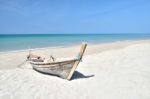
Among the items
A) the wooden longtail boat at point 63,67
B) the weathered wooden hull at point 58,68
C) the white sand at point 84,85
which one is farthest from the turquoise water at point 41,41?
the white sand at point 84,85

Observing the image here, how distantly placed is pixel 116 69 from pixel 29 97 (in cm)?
475

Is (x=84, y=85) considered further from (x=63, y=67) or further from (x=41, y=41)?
(x=41, y=41)

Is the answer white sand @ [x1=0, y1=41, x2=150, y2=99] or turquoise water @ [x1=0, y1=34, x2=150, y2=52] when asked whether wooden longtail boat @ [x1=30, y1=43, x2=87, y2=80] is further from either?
turquoise water @ [x1=0, y1=34, x2=150, y2=52]

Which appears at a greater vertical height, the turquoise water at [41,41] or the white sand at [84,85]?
the white sand at [84,85]

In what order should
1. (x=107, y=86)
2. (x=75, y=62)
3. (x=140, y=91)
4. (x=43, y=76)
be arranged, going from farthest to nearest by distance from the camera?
1. (x=43, y=76)
2. (x=75, y=62)
3. (x=107, y=86)
4. (x=140, y=91)

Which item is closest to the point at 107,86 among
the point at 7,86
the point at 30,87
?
the point at 30,87

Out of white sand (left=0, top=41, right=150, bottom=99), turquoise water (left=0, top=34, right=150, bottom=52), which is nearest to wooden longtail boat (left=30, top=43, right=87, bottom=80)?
white sand (left=0, top=41, right=150, bottom=99)

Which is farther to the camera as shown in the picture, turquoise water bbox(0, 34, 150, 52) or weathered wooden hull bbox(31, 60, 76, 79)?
turquoise water bbox(0, 34, 150, 52)

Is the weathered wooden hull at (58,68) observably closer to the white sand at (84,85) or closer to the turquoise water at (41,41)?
the white sand at (84,85)

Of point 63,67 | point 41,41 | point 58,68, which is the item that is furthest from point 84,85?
point 41,41

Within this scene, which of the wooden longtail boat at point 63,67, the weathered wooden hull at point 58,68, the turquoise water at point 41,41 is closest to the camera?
the wooden longtail boat at point 63,67

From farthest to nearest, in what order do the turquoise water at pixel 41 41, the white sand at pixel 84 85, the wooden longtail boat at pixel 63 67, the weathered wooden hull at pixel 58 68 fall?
the turquoise water at pixel 41 41, the weathered wooden hull at pixel 58 68, the wooden longtail boat at pixel 63 67, the white sand at pixel 84 85

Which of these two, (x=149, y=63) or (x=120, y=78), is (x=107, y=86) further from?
(x=149, y=63)

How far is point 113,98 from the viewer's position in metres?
5.96
